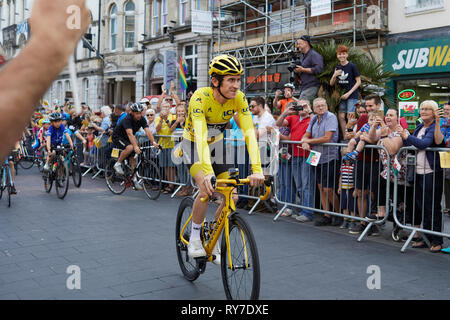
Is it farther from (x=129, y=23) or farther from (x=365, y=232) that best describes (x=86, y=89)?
(x=365, y=232)

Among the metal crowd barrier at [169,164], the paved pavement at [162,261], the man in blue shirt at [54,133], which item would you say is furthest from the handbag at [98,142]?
the paved pavement at [162,261]

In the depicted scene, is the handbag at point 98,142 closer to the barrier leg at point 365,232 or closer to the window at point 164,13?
the barrier leg at point 365,232

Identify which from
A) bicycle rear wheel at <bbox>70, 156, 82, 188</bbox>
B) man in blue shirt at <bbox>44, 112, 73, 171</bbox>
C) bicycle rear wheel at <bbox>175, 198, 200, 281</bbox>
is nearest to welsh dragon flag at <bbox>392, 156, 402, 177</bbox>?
bicycle rear wheel at <bbox>175, 198, 200, 281</bbox>

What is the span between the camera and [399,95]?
17.0 m

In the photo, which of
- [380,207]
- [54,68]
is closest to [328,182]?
[380,207]

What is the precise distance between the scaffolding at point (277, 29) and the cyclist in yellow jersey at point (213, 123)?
11.6 meters

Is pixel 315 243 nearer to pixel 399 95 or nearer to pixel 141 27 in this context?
pixel 399 95

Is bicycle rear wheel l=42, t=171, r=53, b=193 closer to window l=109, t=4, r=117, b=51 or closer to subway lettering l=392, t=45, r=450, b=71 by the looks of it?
subway lettering l=392, t=45, r=450, b=71

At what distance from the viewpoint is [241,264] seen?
4004mm

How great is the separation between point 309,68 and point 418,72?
28.6ft

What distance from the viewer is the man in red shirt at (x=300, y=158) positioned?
832 cm

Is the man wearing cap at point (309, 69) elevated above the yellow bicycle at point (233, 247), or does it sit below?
above

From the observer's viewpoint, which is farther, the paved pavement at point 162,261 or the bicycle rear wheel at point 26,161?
the bicycle rear wheel at point 26,161
